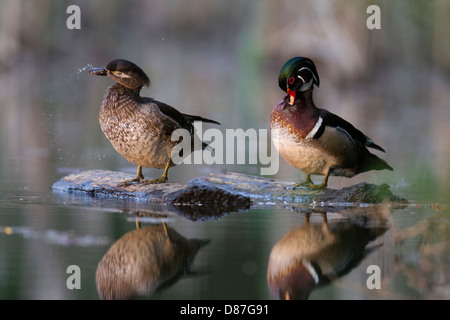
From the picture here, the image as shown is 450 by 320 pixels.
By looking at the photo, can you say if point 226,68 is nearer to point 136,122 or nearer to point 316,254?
point 136,122

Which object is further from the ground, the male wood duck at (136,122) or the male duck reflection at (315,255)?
the male wood duck at (136,122)

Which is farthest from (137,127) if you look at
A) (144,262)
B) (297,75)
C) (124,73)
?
(144,262)

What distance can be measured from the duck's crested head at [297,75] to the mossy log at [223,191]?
2.58ft

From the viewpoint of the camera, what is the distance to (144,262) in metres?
4.32

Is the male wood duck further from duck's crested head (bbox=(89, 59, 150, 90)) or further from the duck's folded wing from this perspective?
the duck's folded wing

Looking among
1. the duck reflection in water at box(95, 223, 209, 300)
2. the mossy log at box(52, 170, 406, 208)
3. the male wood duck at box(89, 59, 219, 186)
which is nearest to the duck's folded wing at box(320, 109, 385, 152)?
the mossy log at box(52, 170, 406, 208)

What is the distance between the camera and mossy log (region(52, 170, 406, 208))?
20.4 feet

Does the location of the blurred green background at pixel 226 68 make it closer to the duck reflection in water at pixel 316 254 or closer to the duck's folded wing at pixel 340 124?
the duck's folded wing at pixel 340 124

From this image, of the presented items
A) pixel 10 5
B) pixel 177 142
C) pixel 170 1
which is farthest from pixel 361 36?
pixel 177 142

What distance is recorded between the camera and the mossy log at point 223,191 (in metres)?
6.21

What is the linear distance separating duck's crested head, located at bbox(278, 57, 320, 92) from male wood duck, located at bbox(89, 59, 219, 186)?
92 centimetres

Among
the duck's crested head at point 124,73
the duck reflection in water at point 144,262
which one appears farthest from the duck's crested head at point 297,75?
the duck reflection in water at point 144,262

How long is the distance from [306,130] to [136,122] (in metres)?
1.31

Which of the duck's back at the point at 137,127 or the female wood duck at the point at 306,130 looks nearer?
the female wood duck at the point at 306,130
